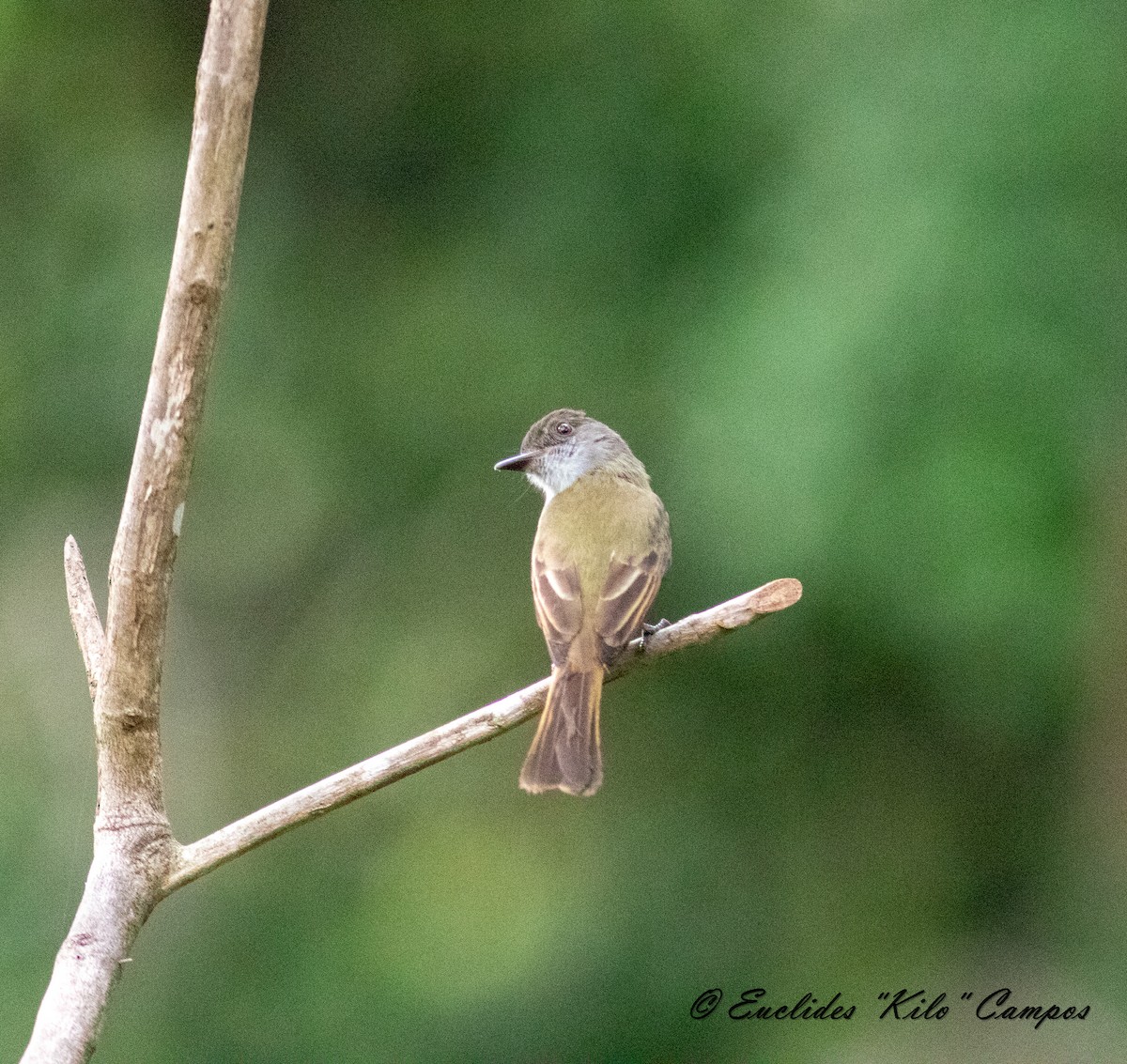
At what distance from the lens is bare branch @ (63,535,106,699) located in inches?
109

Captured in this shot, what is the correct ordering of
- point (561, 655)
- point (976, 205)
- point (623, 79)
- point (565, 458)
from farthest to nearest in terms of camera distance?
point (623, 79) → point (976, 205) → point (565, 458) → point (561, 655)

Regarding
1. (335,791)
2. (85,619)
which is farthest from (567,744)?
(85,619)

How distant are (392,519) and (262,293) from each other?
1.23m

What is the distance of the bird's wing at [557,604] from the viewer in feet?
12.4

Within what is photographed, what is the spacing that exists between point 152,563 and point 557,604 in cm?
154

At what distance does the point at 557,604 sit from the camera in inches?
154

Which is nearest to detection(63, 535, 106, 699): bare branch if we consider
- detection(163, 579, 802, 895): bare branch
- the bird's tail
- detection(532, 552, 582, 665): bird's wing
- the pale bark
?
the pale bark

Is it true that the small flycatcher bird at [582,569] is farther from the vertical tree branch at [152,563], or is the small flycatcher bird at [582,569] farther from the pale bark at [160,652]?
the vertical tree branch at [152,563]

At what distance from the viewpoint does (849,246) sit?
5.56 m

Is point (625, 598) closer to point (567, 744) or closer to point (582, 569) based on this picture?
point (582, 569)

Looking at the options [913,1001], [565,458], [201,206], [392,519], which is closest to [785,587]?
[201,206]

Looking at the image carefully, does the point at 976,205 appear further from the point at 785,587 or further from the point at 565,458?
the point at 785,587

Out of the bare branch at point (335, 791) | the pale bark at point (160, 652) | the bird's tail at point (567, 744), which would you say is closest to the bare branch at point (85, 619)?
the pale bark at point (160, 652)

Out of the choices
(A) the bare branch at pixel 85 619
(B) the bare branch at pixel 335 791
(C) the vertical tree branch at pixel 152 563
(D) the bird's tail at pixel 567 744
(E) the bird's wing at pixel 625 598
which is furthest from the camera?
(E) the bird's wing at pixel 625 598
